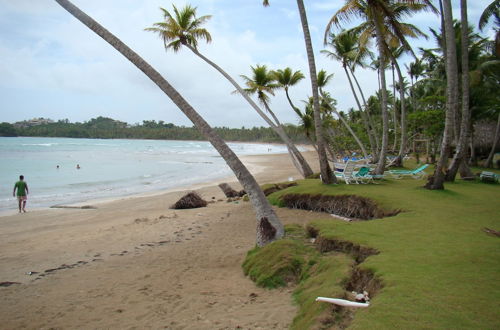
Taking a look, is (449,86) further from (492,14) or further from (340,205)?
(492,14)

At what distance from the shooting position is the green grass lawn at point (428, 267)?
3.35 m

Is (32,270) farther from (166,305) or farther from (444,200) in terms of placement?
(444,200)

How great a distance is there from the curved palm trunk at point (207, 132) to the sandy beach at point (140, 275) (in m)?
0.85

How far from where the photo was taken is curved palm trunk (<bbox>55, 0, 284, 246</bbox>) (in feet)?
23.1

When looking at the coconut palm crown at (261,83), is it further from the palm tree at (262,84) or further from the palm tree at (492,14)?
the palm tree at (492,14)

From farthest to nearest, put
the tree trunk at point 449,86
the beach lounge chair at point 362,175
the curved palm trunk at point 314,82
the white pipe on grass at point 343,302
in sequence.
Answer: the beach lounge chair at point 362,175 < the curved palm trunk at point 314,82 < the tree trunk at point 449,86 < the white pipe on grass at point 343,302

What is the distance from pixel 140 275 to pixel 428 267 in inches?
182

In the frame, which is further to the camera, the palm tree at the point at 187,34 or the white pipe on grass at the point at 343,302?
the palm tree at the point at 187,34

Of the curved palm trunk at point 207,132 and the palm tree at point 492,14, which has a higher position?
the palm tree at point 492,14

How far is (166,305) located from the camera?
5133 millimetres

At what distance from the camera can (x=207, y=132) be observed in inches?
283

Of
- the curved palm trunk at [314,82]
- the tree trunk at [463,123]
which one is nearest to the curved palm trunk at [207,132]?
the curved palm trunk at [314,82]

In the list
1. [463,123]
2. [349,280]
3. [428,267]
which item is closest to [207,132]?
[349,280]

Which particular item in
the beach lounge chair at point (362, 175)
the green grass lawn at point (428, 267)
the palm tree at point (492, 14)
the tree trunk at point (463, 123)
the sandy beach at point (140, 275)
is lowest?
the sandy beach at point (140, 275)
